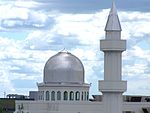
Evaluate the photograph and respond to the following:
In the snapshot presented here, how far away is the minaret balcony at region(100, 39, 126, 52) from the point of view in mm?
113312

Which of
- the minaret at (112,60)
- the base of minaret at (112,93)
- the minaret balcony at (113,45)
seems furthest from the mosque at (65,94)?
the minaret balcony at (113,45)

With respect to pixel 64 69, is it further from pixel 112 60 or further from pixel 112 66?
pixel 112 60

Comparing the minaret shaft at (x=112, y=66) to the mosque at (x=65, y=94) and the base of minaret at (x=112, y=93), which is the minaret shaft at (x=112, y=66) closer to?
the base of minaret at (x=112, y=93)

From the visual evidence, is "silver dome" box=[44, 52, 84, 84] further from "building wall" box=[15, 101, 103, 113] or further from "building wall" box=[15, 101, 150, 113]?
"building wall" box=[15, 101, 103, 113]

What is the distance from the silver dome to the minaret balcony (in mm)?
20219

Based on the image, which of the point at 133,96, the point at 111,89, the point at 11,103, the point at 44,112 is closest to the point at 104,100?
the point at 111,89

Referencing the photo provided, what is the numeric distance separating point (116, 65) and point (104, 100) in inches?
199

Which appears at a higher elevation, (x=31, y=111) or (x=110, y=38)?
(x=110, y=38)

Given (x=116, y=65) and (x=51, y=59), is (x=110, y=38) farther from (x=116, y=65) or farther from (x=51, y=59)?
(x=51, y=59)

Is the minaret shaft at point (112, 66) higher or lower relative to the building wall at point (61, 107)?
higher

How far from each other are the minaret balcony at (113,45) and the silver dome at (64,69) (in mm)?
20219

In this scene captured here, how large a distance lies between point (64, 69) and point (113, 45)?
2130 centimetres

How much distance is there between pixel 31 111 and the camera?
132375 millimetres

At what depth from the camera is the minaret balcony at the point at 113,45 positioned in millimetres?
113312
